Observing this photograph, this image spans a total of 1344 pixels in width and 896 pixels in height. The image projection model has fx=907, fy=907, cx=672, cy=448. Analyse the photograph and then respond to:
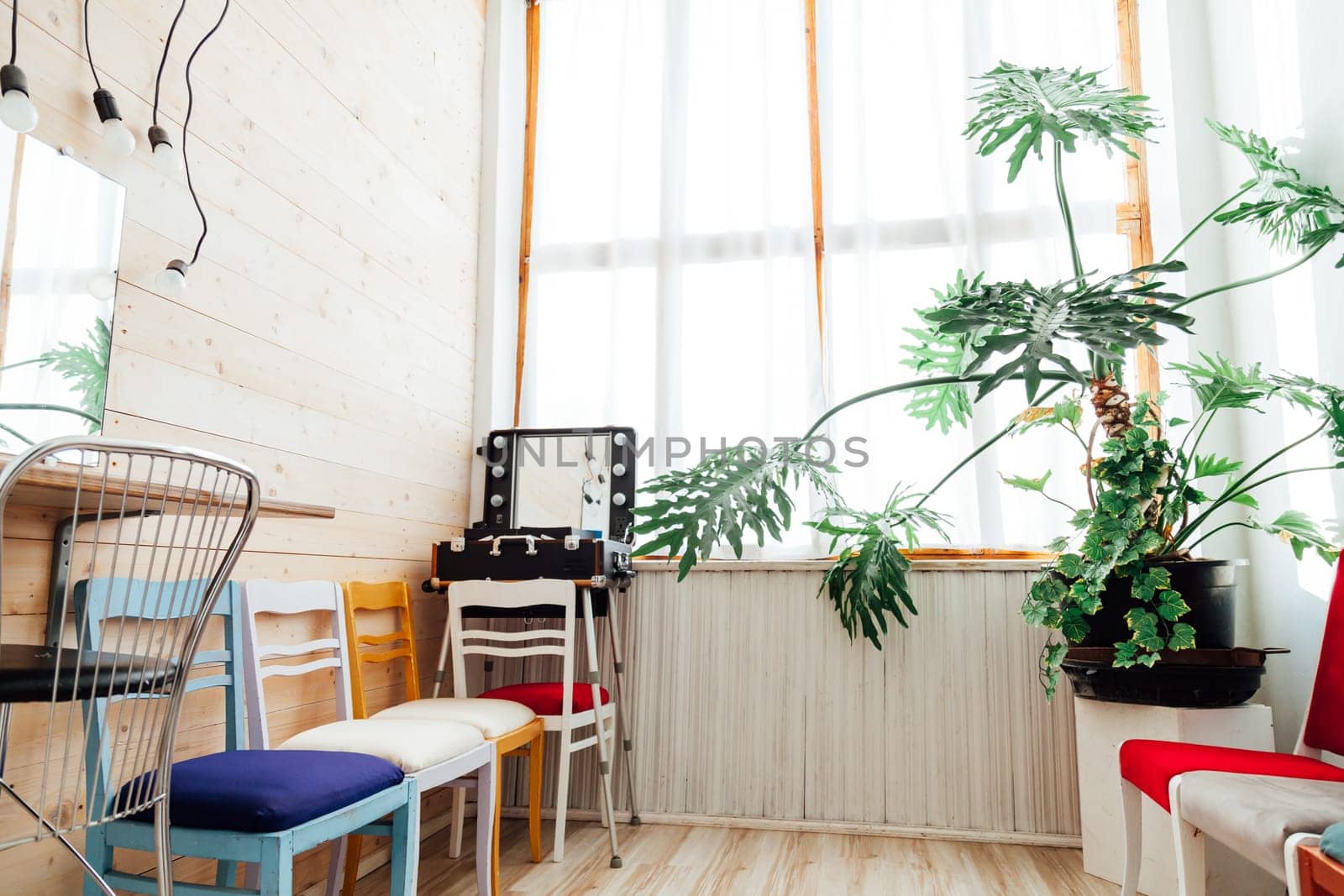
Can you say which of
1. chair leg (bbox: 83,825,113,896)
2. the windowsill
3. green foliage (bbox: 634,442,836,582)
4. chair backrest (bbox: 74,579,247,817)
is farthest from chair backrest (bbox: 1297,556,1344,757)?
chair leg (bbox: 83,825,113,896)

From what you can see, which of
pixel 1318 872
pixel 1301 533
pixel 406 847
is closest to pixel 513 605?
pixel 406 847

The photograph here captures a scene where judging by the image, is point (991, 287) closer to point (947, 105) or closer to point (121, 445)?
point (947, 105)

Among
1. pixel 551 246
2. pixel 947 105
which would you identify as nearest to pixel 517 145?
pixel 551 246

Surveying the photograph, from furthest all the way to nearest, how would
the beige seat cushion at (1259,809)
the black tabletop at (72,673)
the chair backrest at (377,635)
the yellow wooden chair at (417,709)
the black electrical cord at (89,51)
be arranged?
1. the chair backrest at (377,635)
2. the yellow wooden chair at (417,709)
3. the black electrical cord at (89,51)
4. the beige seat cushion at (1259,809)
5. the black tabletop at (72,673)

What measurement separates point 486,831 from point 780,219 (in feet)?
7.71

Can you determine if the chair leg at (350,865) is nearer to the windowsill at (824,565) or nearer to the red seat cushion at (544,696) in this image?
the red seat cushion at (544,696)

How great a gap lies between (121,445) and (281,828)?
698 mm

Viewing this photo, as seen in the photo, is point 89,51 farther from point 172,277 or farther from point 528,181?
point 528,181

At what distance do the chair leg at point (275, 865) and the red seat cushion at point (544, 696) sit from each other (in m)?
1.26

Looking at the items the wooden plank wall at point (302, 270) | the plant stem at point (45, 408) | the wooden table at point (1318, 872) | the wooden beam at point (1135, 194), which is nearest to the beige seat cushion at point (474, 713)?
the wooden plank wall at point (302, 270)

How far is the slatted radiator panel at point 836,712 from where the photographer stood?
9.46 ft

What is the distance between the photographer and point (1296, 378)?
2154 mm

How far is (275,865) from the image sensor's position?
4.49 ft

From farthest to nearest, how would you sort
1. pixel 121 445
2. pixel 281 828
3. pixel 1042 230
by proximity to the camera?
pixel 1042 230 < pixel 281 828 < pixel 121 445
